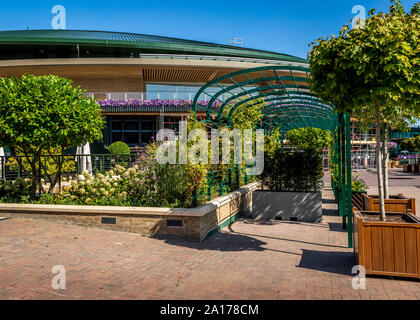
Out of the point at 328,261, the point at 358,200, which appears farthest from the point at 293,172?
the point at 328,261

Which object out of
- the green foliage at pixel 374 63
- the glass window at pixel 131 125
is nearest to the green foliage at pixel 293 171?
the green foliage at pixel 374 63

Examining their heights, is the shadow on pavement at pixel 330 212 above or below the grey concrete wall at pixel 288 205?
below

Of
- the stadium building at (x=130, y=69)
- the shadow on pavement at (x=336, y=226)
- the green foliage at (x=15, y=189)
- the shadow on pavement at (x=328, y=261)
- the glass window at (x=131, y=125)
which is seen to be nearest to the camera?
the shadow on pavement at (x=328, y=261)

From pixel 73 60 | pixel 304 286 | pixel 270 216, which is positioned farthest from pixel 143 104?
pixel 304 286

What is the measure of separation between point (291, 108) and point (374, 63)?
9.21m

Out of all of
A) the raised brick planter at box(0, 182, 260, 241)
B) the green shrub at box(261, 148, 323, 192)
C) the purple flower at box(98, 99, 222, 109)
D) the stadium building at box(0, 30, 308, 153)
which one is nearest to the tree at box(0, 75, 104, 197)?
the raised brick planter at box(0, 182, 260, 241)

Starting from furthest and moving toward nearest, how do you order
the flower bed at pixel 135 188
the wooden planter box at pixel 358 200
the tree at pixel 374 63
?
the wooden planter box at pixel 358 200 < the flower bed at pixel 135 188 < the tree at pixel 374 63

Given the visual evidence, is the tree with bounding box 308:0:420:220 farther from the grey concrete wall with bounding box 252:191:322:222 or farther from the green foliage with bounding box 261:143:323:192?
the green foliage with bounding box 261:143:323:192

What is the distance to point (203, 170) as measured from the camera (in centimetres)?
828

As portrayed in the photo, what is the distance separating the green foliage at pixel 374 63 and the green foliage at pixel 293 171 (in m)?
5.30

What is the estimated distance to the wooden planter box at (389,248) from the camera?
16.1 feet

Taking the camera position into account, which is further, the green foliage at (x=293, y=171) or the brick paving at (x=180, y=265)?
the green foliage at (x=293, y=171)

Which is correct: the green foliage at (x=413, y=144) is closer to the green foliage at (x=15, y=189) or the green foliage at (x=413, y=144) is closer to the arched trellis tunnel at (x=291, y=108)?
the arched trellis tunnel at (x=291, y=108)
